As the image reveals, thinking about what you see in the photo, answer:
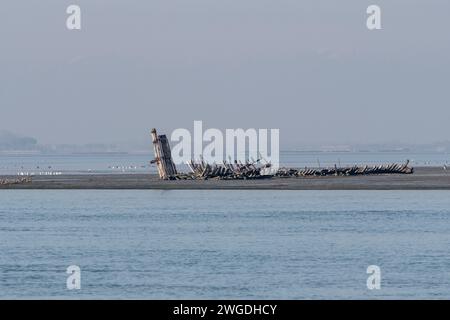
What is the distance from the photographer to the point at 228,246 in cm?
5225

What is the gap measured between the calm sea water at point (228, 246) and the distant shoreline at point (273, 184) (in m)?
7.52

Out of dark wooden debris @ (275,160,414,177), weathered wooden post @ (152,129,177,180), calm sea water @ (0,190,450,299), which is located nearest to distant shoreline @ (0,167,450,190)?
weathered wooden post @ (152,129,177,180)

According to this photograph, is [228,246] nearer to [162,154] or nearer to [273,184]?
[273,184]

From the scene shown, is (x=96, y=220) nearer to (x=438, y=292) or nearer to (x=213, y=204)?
(x=213, y=204)

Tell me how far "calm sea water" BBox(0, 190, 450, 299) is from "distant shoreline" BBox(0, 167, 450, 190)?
7519 mm

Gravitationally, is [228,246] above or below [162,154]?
below

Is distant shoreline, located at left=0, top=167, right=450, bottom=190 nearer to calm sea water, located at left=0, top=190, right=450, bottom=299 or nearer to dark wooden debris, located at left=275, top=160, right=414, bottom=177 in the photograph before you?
dark wooden debris, located at left=275, top=160, right=414, bottom=177

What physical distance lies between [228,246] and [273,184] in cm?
4122

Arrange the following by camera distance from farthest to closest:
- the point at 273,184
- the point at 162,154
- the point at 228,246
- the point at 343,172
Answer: the point at 343,172 → the point at 162,154 → the point at 273,184 → the point at 228,246

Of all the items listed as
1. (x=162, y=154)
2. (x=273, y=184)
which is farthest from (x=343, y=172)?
(x=162, y=154)

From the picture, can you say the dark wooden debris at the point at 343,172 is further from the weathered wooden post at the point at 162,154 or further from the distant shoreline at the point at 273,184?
the weathered wooden post at the point at 162,154

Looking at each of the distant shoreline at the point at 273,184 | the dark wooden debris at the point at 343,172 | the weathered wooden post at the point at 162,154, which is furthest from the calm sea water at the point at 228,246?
the dark wooden debris at the point at 343,172

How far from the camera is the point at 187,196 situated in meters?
85.4
